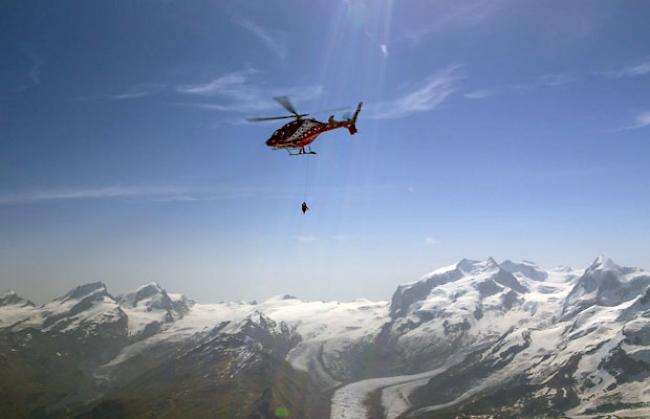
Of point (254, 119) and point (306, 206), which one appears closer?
point (254, 119)

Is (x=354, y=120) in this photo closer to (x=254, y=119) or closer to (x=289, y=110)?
(x=289, y=110)

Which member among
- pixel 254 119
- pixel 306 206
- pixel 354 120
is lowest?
pixel 306 206

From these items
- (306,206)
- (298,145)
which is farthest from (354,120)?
(306,206)

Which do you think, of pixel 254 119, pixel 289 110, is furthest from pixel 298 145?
pixel 254 119

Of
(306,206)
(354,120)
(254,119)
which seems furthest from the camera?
(354,120)

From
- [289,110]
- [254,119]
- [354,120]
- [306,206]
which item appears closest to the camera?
[254,119]

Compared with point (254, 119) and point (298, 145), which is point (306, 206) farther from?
point (254, 119)

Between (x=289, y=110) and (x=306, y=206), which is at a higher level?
(x=289, y=110)

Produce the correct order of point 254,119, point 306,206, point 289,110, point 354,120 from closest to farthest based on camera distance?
1. point 254,119
2. point 289,110
3. point 306,206
4. point 354,120

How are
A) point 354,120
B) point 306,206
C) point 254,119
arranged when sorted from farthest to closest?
point 354,120 → point 306,206 → point 254,119
